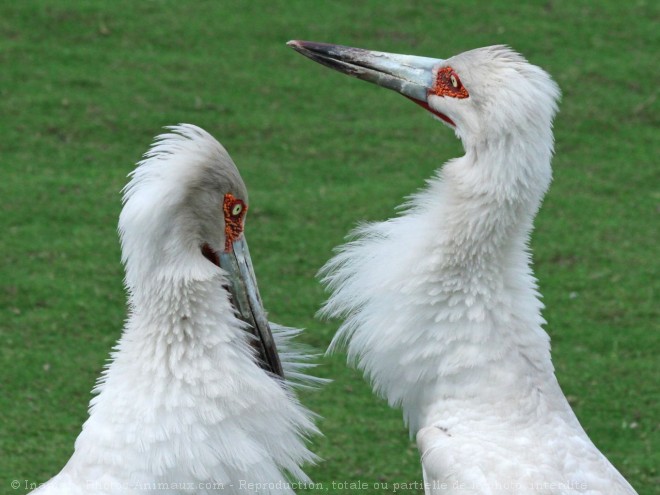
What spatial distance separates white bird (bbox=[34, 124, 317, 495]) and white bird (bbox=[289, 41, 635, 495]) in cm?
51

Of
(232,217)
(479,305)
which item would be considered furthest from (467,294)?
(232,217)

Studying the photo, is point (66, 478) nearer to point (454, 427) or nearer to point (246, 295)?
point (246, 295)

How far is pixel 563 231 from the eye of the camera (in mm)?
Result: 8102

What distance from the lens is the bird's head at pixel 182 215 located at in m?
3.97

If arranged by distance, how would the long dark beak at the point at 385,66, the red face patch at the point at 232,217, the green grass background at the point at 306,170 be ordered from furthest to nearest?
1. the green grass background at the point at 306,170
2. the long dark beak at the point at 385,66
3. the red face patch at the point at 232,217

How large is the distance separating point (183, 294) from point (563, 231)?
463cm

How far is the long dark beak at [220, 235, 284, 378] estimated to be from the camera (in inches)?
168

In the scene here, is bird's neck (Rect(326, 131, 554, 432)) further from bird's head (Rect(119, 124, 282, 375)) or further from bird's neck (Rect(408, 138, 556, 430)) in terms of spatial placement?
bird's head (Rect(119, 124, 282, 375))

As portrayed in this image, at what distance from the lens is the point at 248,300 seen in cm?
430

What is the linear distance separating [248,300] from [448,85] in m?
1.11

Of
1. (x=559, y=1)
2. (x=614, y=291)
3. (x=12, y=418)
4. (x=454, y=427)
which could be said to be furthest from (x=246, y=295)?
(x=559, y=1)

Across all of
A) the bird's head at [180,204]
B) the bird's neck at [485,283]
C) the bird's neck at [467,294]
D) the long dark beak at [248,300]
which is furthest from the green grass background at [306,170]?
the bird's head at [180,204]

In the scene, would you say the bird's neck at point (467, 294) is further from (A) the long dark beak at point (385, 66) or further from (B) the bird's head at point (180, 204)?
(B) the bird's head at point (180, 204)

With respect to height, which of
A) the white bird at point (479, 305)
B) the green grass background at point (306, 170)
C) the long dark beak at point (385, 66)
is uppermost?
the long dark beak at point (385, 66)
